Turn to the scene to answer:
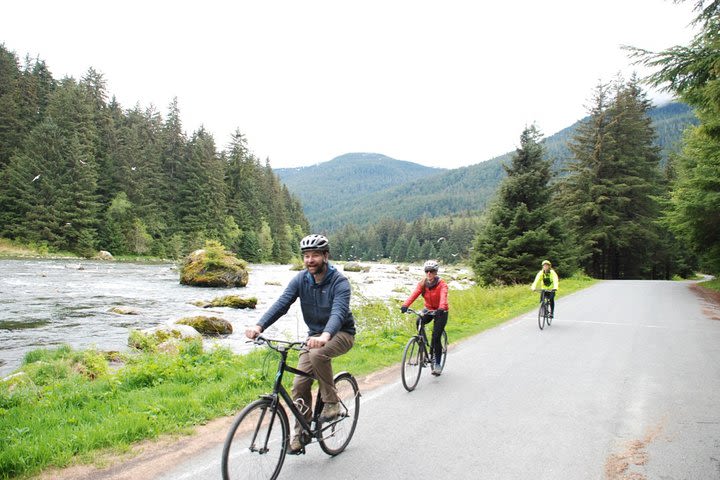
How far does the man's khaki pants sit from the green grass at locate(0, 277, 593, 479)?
576 millimetres

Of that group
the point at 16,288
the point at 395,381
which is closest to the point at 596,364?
the point at 395,381

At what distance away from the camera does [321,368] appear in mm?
4184

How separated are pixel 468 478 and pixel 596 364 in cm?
563

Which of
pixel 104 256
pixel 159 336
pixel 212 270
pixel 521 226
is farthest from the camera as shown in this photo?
pixel 104 256

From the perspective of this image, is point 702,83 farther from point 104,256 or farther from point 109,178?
point 109,178

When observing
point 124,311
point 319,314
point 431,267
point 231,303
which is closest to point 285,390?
point 319,314

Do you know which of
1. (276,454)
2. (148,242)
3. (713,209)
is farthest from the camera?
(148,242)

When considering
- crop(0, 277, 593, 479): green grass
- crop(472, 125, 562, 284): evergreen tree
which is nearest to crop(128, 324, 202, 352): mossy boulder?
crop(0, 277, 593, 479): green grass

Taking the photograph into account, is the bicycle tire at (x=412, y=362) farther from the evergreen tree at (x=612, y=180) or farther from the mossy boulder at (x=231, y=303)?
the evergreen tree at (x=612, y=180)

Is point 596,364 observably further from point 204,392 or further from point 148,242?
point 148,242

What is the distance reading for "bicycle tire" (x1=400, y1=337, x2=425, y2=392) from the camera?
689cm

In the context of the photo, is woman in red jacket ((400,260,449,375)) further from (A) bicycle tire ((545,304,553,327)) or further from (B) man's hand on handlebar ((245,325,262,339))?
(A) bicycle tire ((545,304,553,327))

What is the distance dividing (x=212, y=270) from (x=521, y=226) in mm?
20801

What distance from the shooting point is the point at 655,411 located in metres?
5.87
